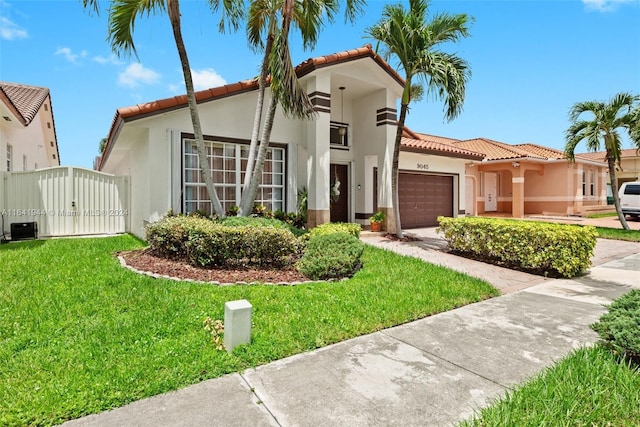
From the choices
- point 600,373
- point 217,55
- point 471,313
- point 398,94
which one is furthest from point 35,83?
point 600,373

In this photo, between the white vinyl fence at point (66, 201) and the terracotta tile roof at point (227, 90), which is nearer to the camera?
the terracotta tile roof at point (227, 90)

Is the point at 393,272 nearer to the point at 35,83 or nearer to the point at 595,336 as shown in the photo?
the point at 595,336

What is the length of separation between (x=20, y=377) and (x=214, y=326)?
1.78 meters

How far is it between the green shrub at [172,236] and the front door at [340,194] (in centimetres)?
723

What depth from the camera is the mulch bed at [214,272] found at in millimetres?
6047

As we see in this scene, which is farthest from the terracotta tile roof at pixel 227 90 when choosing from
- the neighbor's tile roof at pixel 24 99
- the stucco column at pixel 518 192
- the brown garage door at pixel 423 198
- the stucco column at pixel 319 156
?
the stucco column at pixel 518 192

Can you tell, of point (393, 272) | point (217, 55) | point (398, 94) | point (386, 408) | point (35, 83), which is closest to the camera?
point (386, 408)

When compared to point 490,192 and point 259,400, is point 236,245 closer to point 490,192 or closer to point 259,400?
point 259,400

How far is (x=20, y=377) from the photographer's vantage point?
2982 mm

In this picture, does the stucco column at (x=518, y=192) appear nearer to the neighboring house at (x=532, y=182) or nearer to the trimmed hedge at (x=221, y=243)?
the neighboring house at (x=532, y=182)

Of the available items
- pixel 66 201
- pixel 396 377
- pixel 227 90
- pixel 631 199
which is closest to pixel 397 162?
pixel 227 90

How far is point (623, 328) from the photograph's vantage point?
3389 mm

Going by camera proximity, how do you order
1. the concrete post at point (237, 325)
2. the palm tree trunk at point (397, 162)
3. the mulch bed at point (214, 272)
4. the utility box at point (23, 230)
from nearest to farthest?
the concrete post at point (237, 325)
the mulch bed at point (214, 272)
the utility box at point (23, 230)
the palm tree trunk at point (397, 162)

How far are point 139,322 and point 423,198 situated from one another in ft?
46.8
